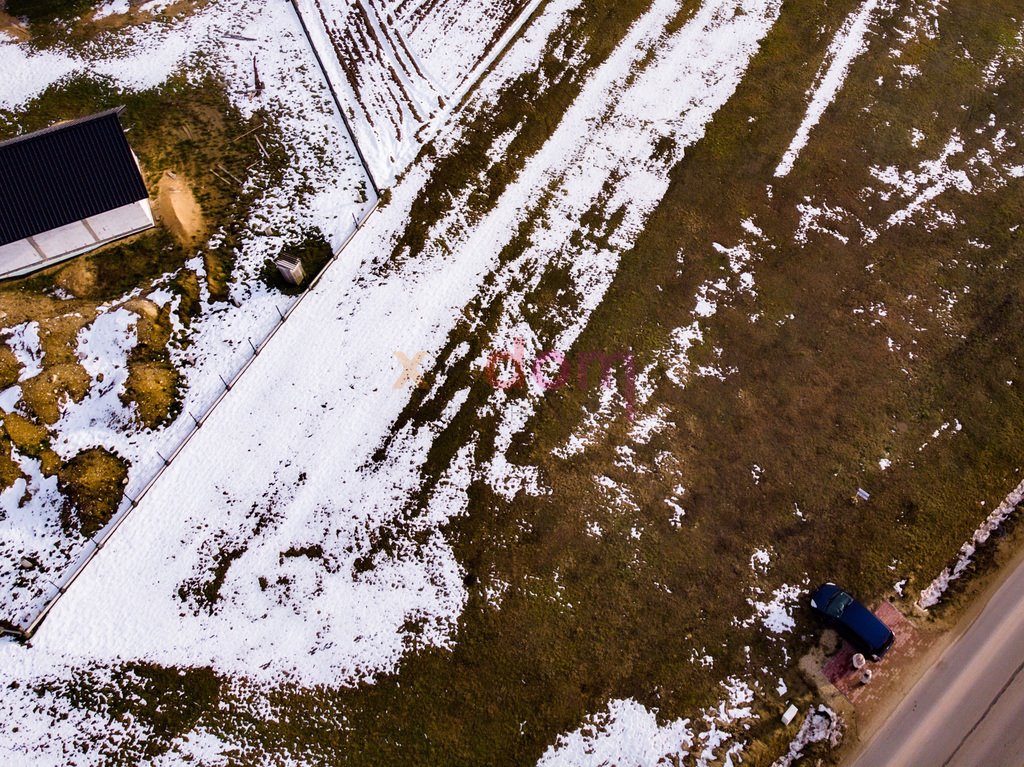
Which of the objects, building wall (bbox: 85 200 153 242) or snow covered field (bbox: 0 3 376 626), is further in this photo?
building wall (bbox: 85 200 153 242)

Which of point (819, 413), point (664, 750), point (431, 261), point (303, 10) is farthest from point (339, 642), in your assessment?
point (303, 10)

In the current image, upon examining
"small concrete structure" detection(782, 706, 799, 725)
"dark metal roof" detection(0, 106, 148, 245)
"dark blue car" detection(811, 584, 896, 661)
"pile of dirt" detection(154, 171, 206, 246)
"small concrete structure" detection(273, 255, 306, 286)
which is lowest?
"small concrete structure" detection(782, 706, 799, 725)

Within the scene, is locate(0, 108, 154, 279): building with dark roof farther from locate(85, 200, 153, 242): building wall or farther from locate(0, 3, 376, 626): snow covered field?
locate(0, 3, 376, 626): snow covered field

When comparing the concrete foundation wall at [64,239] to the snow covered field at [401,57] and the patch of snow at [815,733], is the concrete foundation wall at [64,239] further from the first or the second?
the patch of snow at [815,733]

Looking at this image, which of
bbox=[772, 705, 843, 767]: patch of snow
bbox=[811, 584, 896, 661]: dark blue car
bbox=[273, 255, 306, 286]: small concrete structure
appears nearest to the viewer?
bbox=[772, 705, 843, 767]: patch of snow

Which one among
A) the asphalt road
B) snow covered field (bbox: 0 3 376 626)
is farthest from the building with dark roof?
the asphalt road

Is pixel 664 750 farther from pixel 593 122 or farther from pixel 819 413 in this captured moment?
pixel 593 122

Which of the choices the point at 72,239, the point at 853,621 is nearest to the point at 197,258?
the point at 72,239
